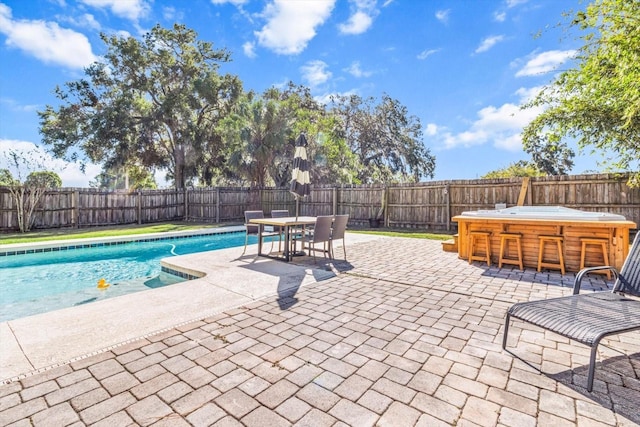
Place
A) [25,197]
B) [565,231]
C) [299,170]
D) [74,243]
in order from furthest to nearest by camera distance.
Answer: [25,197] < [74,243] < [299,170] < [565,231]

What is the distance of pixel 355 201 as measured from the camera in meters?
12.5

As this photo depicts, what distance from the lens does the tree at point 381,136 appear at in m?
21.6

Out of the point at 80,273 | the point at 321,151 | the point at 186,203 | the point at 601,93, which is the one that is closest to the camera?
the point at 80,273

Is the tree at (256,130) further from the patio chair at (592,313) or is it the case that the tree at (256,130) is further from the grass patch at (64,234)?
the patio chair at (592,313)

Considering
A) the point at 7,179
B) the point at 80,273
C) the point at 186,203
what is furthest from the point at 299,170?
the point at 7,179

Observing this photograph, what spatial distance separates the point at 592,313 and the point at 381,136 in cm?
2100

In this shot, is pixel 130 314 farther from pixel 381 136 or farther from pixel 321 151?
pixel 381 136

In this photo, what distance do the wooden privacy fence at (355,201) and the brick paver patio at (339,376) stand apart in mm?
7802

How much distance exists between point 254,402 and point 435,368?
112 cm

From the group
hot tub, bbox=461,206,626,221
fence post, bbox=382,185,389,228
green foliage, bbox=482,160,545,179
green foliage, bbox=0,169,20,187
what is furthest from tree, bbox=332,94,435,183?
green foliage, bbox=0,169,20,187

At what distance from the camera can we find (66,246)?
7535 millimetres

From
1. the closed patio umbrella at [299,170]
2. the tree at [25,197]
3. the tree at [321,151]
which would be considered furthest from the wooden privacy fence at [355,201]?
the closed patio umbrella at [299,170]

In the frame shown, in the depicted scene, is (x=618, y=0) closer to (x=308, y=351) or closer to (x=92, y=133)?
(x=308, y=351)

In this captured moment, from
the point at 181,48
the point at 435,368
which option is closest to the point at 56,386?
the point at 435,368
